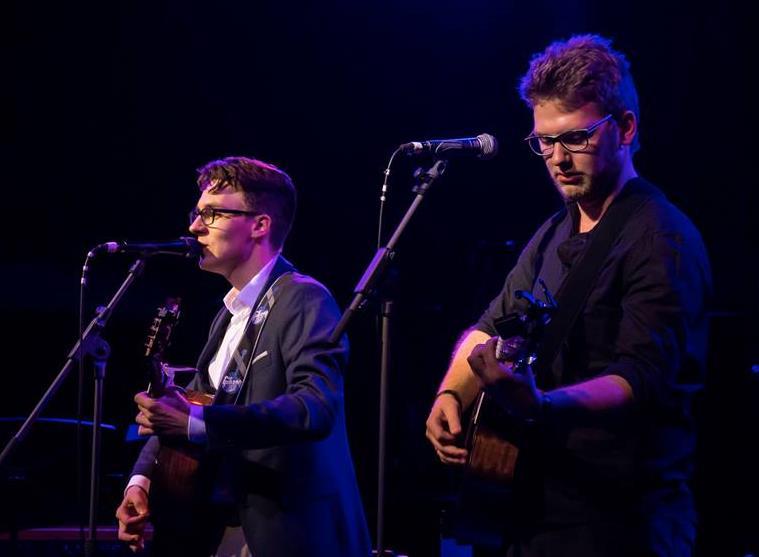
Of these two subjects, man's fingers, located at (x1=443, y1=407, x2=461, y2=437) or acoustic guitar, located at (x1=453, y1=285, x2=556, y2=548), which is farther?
man's fingers, located at (x1=443, y1=407, x2=461, y2=437)

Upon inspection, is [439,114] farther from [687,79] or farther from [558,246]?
[558,246]

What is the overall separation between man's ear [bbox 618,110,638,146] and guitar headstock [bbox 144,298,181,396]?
→ 1.74 metres

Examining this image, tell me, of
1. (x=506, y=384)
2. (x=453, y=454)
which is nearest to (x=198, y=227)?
(x=453, y=454)

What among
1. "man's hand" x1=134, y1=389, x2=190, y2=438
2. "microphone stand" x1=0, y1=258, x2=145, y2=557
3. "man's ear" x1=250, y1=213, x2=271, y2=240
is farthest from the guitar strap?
"microphone stand" x1=0, y1=258, x2=145, y2=557

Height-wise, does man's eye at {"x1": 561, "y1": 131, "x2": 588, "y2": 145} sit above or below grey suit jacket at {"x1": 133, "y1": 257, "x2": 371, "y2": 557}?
above

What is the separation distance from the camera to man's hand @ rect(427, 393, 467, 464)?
2512 mm

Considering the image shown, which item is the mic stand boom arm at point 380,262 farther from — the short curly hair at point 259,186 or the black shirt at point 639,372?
the short curly hair at point 259,186

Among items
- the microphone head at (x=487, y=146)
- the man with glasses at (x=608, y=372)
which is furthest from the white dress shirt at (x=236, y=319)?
the man with glasses at (x=608, y=372)

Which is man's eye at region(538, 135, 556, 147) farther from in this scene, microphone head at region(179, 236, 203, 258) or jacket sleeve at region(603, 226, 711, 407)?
microphone head at region(179, 236, 203, 258)

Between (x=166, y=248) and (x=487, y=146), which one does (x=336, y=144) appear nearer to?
(x=166, y=248)

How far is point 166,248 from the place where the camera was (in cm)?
390

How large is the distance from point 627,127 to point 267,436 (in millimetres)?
1500

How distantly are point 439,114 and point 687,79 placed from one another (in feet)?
5.91

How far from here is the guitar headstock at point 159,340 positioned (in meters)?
3.19
